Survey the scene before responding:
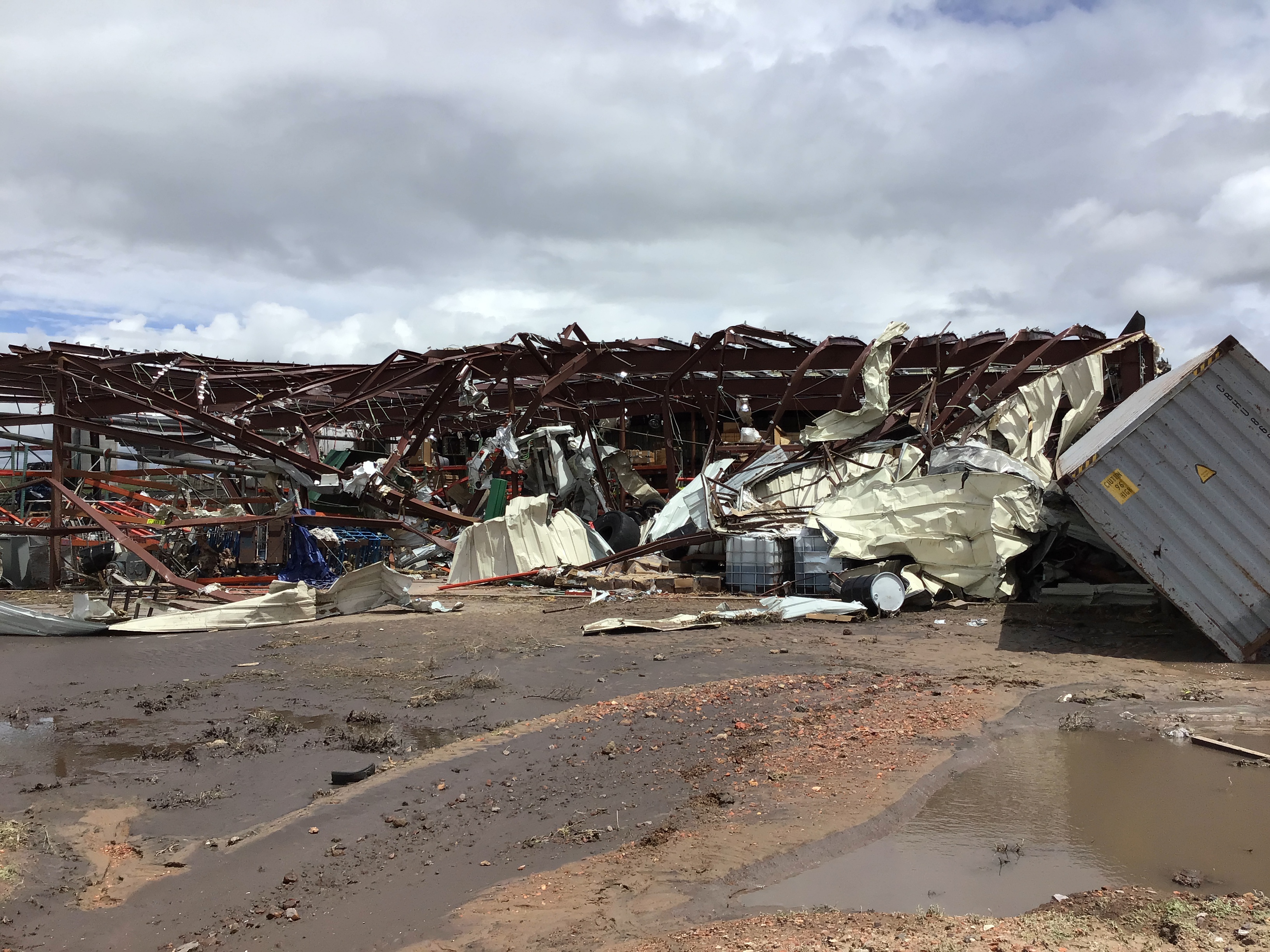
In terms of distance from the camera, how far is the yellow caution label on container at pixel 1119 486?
28.6 ft

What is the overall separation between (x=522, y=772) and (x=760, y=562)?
8.00 meters

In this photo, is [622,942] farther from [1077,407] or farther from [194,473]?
[194,473]

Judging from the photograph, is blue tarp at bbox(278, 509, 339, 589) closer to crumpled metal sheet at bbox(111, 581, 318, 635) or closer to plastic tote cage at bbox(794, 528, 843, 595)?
crumpled metal sheet at bbox(111, 581, 318, 635)

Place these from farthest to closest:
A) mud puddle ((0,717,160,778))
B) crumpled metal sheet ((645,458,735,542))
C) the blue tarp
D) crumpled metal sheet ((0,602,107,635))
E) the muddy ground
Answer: the blue tarp, crumpled metal sheet ((645,458,735,542)), crumpled metal sheet ((0,602,107,635)), mud puddle ((0,717,160,778)), the muddy ground

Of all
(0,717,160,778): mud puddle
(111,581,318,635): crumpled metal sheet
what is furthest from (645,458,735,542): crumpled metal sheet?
(0,717,160,778): mud puddle

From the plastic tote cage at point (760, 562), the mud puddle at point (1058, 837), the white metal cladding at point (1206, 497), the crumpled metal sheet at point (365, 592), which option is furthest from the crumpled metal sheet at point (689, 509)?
the mud puddle at point (1058, 837)

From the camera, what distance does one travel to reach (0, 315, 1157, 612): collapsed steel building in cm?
1498

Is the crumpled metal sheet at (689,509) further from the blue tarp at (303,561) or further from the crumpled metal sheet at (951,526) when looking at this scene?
the blue tarp at (303,561)

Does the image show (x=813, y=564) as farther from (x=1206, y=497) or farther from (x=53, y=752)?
(x=53, y=752)

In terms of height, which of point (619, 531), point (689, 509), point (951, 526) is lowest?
point (619, 531)

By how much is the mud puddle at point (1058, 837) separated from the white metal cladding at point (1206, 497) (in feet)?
10.4

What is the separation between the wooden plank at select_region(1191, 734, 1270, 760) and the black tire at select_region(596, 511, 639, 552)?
11401 millimetres

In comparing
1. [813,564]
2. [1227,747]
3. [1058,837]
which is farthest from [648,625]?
[1058,837]

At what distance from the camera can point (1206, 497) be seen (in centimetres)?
848
